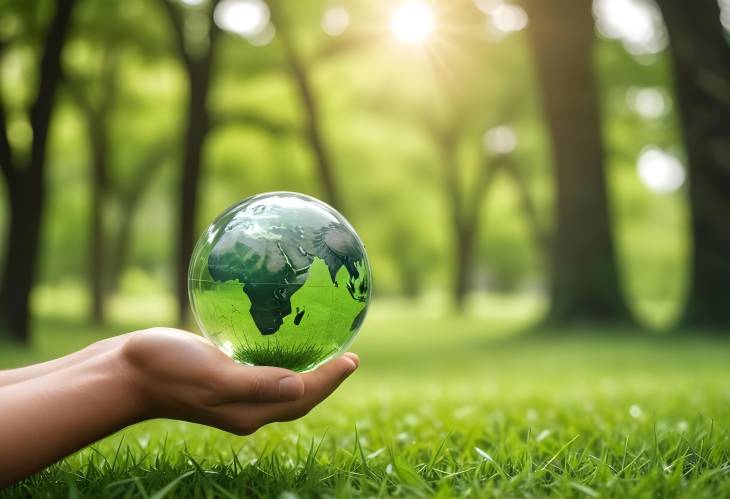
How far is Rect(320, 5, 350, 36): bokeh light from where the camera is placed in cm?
2014

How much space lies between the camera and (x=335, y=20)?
2098 cm

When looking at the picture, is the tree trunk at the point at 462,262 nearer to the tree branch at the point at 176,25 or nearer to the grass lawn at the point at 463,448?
the tree branch at the point at 176,25

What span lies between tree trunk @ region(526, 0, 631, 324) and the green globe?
39.6 ft

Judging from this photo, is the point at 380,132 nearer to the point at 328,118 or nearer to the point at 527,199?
the point at 328,118

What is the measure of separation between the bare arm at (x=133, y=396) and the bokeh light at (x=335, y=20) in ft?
58.9

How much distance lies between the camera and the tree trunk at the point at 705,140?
13688 millimetres

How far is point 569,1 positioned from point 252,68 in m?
10.1

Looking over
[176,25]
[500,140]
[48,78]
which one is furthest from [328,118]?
[48,78]

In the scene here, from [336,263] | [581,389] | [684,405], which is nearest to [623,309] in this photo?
[581,389]

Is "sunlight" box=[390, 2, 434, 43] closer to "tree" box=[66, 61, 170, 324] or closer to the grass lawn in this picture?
"tree" box=[66, 61, 170, 324]

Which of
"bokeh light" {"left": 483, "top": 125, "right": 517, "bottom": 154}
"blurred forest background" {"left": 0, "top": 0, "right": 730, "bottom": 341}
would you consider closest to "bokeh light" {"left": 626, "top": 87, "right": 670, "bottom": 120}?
"blurred forest background" {"left": 0, "top": 0, "right": 730, "bottom": 341}

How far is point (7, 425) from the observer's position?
8.67 ft

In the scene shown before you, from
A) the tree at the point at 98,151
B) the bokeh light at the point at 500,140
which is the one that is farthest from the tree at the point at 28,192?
the bokeh light at the point at 500,140

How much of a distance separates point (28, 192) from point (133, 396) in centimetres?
1257
